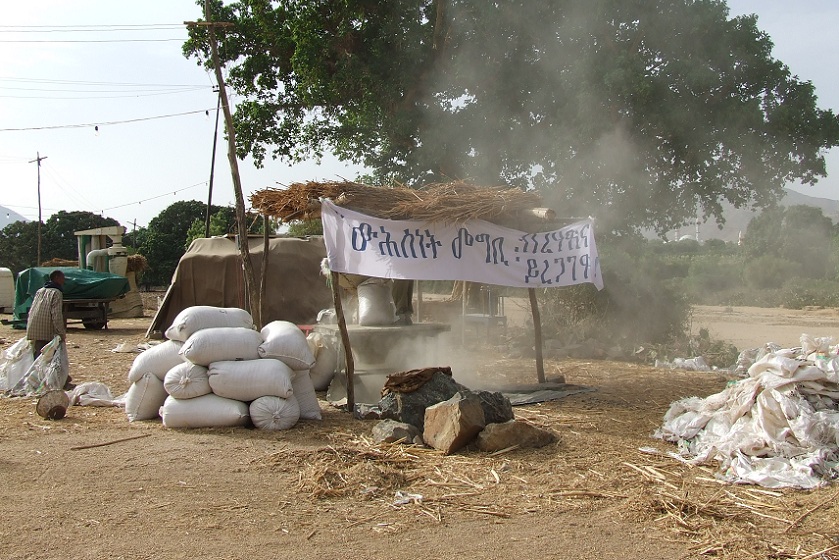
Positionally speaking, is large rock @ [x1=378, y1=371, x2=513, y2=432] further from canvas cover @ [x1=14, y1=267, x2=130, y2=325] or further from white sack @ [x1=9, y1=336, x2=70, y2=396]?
canvas cover @ [x1=14, y1=267, x2=130, y2=325]

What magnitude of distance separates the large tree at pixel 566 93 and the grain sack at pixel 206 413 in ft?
30.9

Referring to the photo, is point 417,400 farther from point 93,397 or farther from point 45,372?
point 45,372

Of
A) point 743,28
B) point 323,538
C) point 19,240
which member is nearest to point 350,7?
point 743,28

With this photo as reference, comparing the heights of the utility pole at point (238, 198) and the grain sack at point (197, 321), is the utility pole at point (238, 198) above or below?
above

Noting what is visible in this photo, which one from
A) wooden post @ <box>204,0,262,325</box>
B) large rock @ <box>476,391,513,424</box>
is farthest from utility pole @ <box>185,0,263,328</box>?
large rock @ <box>476,391,513,424</box>

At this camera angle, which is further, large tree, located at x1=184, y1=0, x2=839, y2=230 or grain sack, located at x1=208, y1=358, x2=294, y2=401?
large tree, located at x1=184, y1=0, x2=839, y2=230

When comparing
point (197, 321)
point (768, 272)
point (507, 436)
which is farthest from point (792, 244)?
point (197, 321)

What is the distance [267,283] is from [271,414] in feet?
32.5

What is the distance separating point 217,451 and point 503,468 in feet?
7.28

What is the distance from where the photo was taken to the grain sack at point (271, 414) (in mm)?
6672

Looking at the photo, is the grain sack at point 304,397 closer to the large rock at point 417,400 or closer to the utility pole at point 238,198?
the large rock at point 417,400

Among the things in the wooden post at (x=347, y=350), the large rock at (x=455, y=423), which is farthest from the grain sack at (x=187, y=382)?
the large rock at (x=455, y=423)

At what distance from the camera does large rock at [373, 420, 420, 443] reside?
625 cm

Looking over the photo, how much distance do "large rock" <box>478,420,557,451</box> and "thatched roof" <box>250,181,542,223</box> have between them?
8.54 feet
